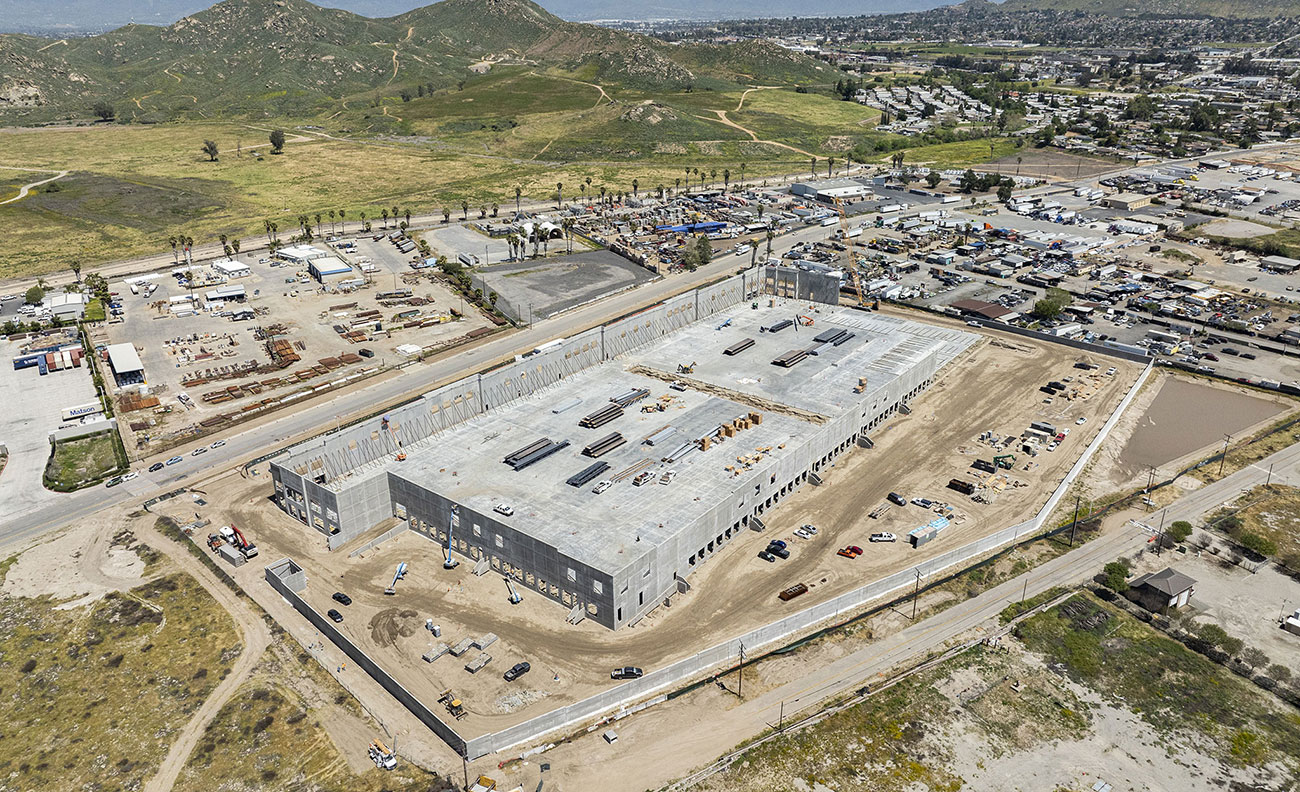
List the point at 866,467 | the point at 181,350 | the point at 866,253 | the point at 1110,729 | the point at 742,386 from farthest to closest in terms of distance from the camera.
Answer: the point at 866,253, the point at 181,350, the point at 742,386, the point at 866,467, the point at 1110,729

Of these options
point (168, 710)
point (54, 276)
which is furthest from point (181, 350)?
point (168, 710)

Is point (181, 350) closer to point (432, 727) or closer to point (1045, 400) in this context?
point (432, 727)

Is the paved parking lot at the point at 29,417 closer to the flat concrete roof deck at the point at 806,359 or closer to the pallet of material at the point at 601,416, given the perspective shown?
the pallet of material at the point at 601,416

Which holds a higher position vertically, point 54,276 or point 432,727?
point 54,276

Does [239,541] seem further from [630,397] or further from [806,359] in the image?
[806,359]

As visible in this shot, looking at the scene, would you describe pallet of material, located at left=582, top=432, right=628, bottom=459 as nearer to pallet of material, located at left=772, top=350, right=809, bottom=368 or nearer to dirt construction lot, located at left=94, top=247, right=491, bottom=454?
pallet of material, located at left=772, top=350, right=809, bottom=368

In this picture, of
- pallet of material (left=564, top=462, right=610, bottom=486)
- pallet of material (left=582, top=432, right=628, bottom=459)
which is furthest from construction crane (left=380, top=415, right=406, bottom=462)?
pallet of material (left=582, top=432, right=628, bottom=459)
